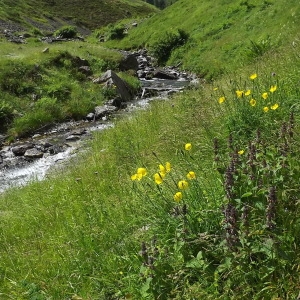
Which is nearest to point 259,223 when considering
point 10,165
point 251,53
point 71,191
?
point 71,191

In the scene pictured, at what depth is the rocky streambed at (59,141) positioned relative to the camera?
1030cm

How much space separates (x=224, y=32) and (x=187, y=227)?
80.3 ft

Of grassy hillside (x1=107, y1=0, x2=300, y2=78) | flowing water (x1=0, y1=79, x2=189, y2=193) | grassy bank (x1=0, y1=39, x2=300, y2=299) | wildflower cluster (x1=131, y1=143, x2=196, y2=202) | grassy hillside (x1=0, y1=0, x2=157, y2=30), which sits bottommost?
flowing water (x1=0, y1=79, x2=189, y2=193)

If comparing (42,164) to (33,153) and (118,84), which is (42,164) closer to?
(33,153)

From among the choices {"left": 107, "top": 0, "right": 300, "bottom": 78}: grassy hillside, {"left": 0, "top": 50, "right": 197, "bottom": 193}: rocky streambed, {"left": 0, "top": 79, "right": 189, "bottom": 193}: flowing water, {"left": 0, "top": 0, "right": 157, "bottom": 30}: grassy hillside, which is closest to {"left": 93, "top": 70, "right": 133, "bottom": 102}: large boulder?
{"left": 0, "top": 50, "right": 197, "bottom": 193}: rocky streambed

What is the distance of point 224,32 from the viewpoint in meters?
25.2

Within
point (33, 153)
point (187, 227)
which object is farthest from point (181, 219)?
point (33, 153)

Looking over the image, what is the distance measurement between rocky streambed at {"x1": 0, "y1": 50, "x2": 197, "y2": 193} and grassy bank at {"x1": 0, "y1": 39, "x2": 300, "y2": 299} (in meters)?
3.82

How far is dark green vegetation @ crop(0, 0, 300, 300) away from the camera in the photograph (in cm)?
253

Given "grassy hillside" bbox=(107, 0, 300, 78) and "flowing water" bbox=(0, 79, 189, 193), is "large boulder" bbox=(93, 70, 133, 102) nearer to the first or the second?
"flowing water" bbox=(0, 79, 189, 193)

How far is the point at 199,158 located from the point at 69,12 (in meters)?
101

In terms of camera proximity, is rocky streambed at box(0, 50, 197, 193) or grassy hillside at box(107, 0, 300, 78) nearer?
rocky streambed at box(0, 50, 197, 193)

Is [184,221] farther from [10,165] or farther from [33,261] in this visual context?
[10,165]

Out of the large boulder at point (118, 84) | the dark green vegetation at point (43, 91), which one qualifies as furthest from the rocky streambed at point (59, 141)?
the dark green vegetation at point (43, 91)
